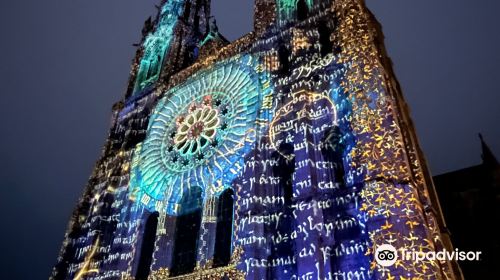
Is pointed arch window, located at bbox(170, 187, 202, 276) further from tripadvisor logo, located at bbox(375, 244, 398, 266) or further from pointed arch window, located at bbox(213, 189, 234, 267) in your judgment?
tripadvisor logo, located at bbox(375, 244, 398, 266)

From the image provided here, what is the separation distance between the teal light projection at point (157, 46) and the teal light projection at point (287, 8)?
8.99 metres

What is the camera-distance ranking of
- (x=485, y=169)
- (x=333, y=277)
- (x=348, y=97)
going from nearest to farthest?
(x=333, y=277)
(x=348, y=97)
(x=485, y=169)

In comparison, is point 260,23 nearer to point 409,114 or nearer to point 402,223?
point 409,114

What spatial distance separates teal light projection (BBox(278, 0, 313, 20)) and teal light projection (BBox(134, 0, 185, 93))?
899 centimetres

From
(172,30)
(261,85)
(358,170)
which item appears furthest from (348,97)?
(172,30)

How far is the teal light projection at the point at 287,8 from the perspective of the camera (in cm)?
1664

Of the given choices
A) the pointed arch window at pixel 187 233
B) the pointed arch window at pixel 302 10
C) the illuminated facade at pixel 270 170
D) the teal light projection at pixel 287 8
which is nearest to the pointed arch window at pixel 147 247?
the illuminated facade at pixel 270 170

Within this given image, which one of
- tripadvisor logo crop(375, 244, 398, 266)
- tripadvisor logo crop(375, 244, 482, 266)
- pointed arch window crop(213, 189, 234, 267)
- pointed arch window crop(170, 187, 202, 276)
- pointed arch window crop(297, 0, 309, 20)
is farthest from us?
pointed arch window crop(297, 0, 309, 20)

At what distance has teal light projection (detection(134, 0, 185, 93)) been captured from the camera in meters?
22.9

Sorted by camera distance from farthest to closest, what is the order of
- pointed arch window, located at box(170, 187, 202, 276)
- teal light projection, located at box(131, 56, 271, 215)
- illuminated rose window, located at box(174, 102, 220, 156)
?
illuminated rose window, located at box(174, 102, 220, 156), teal light projection, located at box(131, 56, 271, 215), pointed arch window, located at box(170, 187, 202, 276)

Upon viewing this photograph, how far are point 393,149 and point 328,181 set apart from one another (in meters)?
2.24

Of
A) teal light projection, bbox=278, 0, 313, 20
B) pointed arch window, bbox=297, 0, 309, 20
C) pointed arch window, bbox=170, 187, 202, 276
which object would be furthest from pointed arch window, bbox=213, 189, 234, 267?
pointed arch window, bbox=297, 0, 309, 20

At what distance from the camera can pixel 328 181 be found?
11.1 metres

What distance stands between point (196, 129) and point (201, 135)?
0.56 metres
